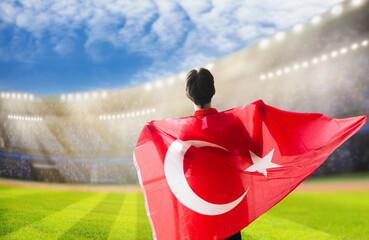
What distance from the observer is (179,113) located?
18.7 metres

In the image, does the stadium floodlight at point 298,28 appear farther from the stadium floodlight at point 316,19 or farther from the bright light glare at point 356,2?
the bright light glare at point 356,2

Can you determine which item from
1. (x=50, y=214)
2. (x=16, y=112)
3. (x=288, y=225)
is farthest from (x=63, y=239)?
(x=16, y=112)

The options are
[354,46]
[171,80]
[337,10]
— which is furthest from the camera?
[171,80]

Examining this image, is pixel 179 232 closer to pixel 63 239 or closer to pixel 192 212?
pixel 192 212

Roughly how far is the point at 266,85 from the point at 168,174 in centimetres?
1491

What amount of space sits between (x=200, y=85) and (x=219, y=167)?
0.57 metres

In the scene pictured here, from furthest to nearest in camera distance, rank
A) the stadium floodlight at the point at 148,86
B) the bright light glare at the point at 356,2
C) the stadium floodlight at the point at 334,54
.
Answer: the stadium floodlight at the point at 148,86 → the stadium floodlight at the point at 334,54 → the bright light glare at the point at 356,2

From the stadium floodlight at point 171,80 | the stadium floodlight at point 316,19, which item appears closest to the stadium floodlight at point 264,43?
the stadium floodlight at point 316,19

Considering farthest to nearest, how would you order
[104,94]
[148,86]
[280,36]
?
[104,94] < [148,86] < [280,36]

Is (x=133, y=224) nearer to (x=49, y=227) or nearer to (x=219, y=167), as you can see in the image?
(x=49, y=227)

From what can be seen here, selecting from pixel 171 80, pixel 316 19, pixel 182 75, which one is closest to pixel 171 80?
pixel 171 80

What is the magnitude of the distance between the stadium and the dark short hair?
9.28ft

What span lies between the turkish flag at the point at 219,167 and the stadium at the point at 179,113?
2232 mm

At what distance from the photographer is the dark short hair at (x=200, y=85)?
152 centimetres
